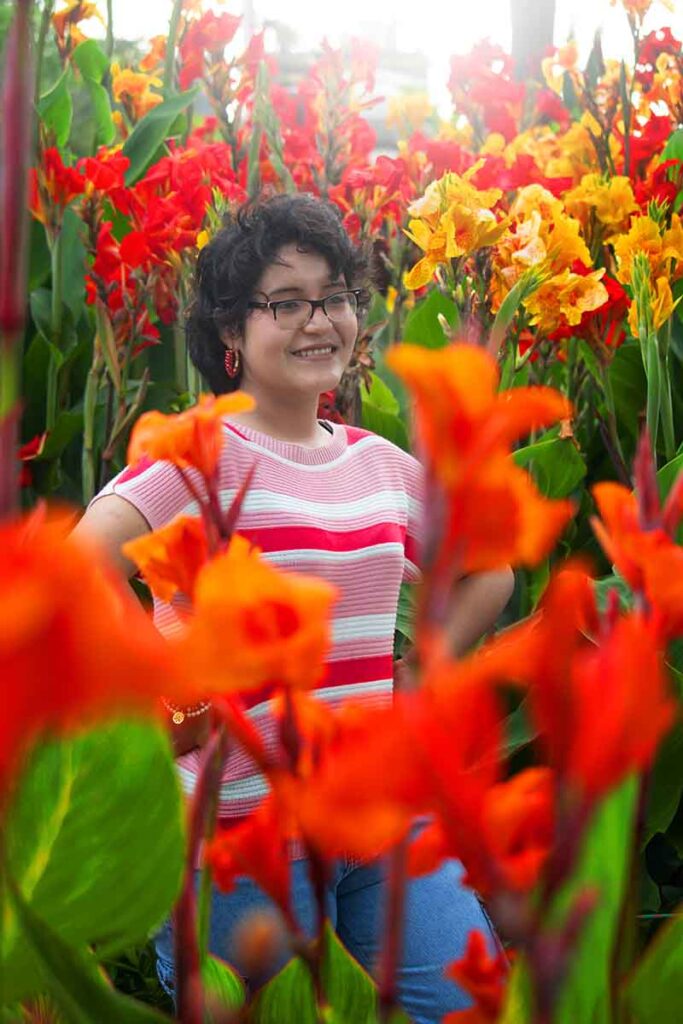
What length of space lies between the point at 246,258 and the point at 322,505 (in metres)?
0.25

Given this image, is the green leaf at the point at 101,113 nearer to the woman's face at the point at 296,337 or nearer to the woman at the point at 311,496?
the woman at the point at 311,496

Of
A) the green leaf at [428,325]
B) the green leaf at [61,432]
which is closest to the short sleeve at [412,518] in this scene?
the green leaf at [428,325]

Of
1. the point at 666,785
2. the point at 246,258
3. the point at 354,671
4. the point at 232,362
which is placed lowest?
the point at 666,785

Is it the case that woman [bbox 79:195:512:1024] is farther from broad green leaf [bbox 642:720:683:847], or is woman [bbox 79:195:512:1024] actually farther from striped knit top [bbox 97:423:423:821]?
broad green leaf [bbox 642:720:683:847]

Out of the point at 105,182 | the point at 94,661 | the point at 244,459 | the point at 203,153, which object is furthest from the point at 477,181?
the point at 94,661

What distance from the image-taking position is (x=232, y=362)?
1225mm

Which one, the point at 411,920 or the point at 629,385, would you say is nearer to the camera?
the point at 411,920

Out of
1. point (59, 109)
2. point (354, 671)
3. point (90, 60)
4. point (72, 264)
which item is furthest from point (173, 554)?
point (90, 60)

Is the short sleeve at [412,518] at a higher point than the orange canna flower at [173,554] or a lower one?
lower

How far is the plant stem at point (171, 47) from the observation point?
1874mm

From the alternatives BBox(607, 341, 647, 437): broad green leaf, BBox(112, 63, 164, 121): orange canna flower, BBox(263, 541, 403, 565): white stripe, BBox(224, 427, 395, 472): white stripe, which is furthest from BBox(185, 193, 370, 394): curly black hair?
BBox(112, 63, 164, 121): orange canna flower

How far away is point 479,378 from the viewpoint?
173mm

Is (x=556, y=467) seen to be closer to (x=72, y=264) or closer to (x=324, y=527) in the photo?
(x=324, y=527)

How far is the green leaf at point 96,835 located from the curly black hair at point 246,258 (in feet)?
3.07
